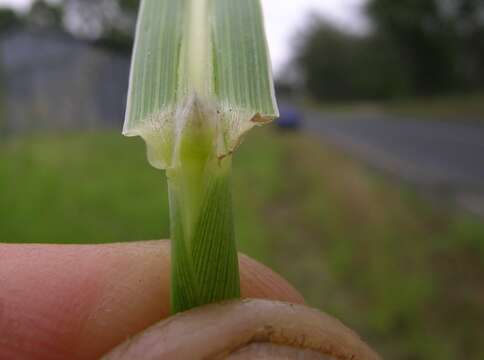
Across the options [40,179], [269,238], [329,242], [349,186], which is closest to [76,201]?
[40,179]

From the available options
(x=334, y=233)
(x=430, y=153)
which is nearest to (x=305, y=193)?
(x=334, y=233)

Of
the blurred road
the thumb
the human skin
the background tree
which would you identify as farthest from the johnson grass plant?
the background tree

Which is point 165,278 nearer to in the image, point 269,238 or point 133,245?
point 133,245

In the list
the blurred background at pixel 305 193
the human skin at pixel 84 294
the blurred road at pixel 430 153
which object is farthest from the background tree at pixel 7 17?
the human skin at pixel 84 294

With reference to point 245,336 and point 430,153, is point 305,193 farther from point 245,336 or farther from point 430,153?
point 245,336

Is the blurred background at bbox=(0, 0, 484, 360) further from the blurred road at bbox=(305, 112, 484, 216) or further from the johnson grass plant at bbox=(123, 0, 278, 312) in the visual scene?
the johnson grass plant at bbox=(123, 0, 278, 312)

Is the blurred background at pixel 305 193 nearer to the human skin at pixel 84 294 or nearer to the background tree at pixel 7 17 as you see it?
the human skin at pixel 84 294
